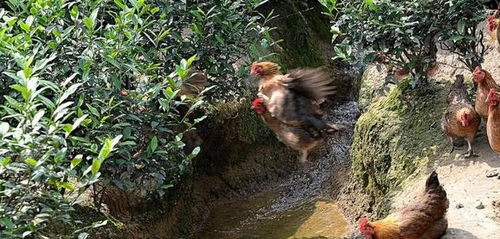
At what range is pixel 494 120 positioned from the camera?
21.4ft

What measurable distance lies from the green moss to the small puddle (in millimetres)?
573

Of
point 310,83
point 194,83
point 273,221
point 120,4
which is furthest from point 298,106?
point 273,221

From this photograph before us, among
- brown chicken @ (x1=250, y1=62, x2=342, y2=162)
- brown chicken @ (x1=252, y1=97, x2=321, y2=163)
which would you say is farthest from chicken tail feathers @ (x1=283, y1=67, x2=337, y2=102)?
brown chicken @ (x1=252, y1=97, x2=321, y2=163)

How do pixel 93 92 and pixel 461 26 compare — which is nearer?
pixel 93 92

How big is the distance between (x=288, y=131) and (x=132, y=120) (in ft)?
5.06

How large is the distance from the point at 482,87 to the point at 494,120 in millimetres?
636

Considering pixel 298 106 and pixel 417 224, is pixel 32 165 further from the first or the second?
pixel 417 224

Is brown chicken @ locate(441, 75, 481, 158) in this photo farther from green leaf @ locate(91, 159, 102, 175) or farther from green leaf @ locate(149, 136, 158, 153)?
green leaf @ locate(91, 159, 102, 175)

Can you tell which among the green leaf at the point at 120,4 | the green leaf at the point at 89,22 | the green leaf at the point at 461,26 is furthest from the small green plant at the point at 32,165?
the green leaf at the point at 461,26

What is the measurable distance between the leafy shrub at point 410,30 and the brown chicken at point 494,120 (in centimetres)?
84

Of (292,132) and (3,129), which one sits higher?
(3,129)

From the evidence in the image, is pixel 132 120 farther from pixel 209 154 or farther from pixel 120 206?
pixel 209 154

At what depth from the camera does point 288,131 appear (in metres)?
6.62

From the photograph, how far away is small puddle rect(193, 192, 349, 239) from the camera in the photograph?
8.16m
